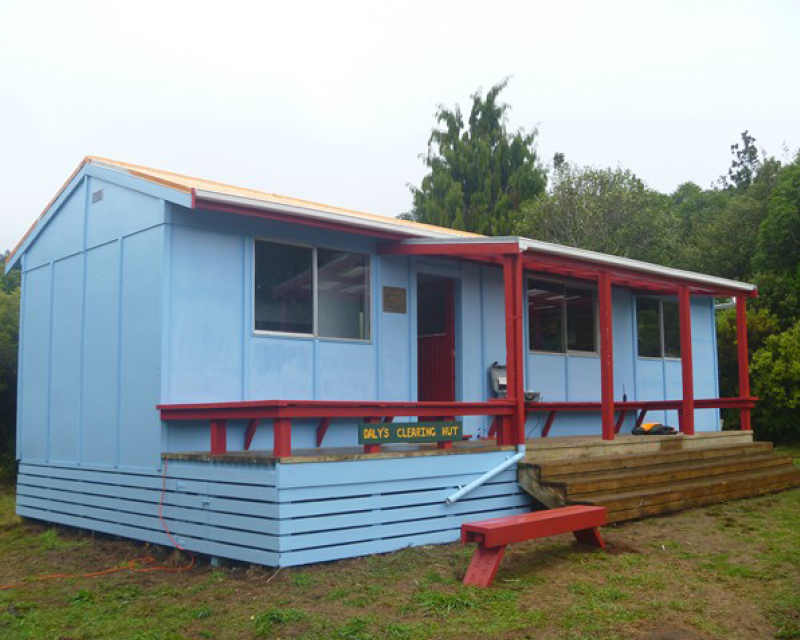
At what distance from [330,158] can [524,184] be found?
12144mm

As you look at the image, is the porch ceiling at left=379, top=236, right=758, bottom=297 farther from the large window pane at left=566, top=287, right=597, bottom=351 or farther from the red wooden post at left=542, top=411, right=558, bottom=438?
the red wooden post at left=542, top=411, right=558, bottom=438

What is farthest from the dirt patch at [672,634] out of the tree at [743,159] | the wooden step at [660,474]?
the tree at [743,159]

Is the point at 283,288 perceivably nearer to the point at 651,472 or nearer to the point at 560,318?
the point at 651,472

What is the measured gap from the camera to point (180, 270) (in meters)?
8.55

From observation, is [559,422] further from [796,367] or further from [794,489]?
[796,367]

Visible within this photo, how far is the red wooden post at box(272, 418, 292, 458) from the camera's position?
654 centimetres

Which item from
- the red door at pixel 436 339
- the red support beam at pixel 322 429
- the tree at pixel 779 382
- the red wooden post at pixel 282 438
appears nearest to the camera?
the red wooden post at pixel 282 438

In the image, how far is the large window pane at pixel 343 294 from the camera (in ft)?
31.4

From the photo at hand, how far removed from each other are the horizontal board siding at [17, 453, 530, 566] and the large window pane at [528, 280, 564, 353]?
4047 mm

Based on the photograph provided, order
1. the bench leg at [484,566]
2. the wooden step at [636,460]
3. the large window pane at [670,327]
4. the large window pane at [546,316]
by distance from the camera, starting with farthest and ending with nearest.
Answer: the large window pane at [670,327], the large window pane at [546,316], the wooden step at [636,460], the bench leg at [484,566]

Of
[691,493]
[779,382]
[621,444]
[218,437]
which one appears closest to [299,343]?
[218,437]

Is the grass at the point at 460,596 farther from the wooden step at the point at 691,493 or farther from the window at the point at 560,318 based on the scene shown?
the window at the point at 560,318

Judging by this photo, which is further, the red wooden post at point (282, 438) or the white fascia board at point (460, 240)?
the white fascia board at point (460, 240)

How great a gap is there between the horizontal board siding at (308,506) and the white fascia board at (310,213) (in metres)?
2.60
